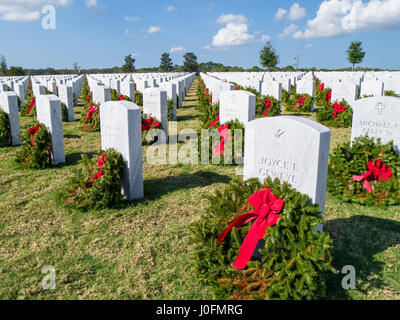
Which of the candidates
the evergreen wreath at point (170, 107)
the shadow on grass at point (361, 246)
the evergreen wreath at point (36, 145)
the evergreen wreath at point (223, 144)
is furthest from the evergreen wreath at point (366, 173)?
the evergreen wreath at point (170, 107)

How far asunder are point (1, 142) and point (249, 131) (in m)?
7.54

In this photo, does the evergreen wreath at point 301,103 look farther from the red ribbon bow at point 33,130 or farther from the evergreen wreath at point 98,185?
the evergreen wreath at point 98,185

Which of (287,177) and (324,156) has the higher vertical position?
(324,156)

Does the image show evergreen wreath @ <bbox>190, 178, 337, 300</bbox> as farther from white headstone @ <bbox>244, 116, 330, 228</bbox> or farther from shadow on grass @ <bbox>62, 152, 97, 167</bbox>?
shadow on grass @ <bbox>62, 152, 97, 167</bbox>

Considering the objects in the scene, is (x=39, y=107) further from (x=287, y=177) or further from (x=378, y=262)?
(x=378, y=262)

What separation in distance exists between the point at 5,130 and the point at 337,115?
33.2 feet

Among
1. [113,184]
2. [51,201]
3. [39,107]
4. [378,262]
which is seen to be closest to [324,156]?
[378,262]

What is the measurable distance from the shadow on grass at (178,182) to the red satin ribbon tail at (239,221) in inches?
95.0

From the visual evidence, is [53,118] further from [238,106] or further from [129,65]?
[129,65]

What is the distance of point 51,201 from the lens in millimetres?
5324

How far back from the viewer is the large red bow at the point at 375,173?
5.27 m

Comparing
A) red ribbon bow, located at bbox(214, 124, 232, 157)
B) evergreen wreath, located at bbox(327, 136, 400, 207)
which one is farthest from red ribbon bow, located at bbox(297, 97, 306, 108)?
evergreen wreath, located at bbox(327, 136, 400, 207)

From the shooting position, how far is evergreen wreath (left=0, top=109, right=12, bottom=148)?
328 inches
